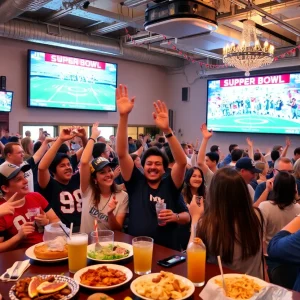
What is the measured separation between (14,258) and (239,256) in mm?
1255

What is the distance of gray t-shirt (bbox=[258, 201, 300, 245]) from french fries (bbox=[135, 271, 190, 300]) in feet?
4.60

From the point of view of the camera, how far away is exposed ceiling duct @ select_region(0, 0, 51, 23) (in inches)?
235

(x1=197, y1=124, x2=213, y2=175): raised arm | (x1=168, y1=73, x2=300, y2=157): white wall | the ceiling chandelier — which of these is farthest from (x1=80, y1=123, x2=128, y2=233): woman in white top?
(x1=168, y1=73, x2=300, y2=157): white wall

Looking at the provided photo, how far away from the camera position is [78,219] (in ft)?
9.39

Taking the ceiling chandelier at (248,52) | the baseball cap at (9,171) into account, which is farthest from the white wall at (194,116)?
the baseball cap at (9,171)

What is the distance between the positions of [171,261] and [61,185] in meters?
1.46

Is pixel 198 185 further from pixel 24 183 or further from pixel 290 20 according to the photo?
pixel 290 20

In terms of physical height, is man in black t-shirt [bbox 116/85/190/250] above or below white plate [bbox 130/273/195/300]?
above

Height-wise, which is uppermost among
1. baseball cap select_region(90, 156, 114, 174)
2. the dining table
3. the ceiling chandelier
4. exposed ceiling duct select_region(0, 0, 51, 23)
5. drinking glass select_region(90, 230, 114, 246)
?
exposed ceiling duct select_region(0, 0, 51, 23)

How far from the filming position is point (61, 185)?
2965 millimetres

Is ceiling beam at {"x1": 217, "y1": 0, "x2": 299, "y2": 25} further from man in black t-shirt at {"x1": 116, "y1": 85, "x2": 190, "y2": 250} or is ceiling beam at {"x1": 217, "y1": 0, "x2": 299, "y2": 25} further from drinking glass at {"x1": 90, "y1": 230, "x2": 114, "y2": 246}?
drinking glass at {"x1": 90, "y1": 230, "x2": 114, "y2": 246}

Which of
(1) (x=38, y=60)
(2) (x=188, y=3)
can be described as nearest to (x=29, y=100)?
(1) (x=38, y=60)

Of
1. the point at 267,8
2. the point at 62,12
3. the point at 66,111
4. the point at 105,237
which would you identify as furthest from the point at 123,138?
the point at 66,111

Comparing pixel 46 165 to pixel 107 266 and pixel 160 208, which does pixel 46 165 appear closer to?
pixel 160 208
